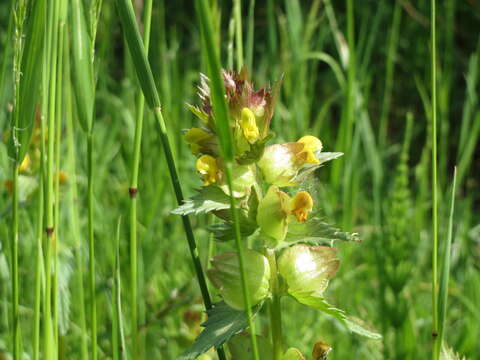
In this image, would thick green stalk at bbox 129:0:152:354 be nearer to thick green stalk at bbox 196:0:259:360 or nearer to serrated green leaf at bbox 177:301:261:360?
serrated green leaf at bbox 177:301:261:360

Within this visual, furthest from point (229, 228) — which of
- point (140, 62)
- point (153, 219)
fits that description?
point (153, 219)

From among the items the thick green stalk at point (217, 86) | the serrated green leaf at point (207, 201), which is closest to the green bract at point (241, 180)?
the serrated green leaf at point (207, 201)

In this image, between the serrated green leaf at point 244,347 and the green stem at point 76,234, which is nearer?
the serrated green leaf at point 244,347

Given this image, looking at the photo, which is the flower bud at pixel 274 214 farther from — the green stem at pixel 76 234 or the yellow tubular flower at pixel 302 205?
the green stem at pixel 76 234

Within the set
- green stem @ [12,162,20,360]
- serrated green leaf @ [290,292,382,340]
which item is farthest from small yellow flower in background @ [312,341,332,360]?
green stem @ [12,162,20,360]

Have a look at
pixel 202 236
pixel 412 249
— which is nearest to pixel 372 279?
pixel 412 249

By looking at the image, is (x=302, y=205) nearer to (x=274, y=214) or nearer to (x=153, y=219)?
(x=274, y=214)
